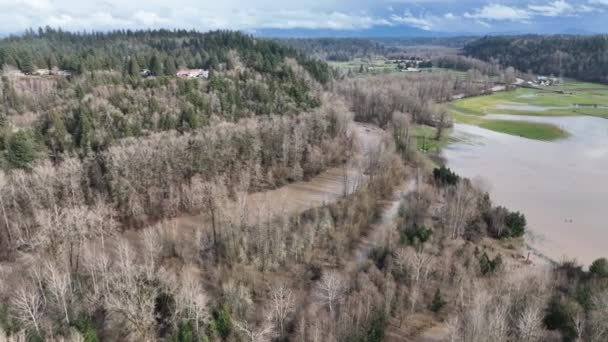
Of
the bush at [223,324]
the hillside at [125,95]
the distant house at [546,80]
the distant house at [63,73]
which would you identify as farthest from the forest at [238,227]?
the distant house at [546,80]

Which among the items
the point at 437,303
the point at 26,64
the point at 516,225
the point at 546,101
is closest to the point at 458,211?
the point at 516,225

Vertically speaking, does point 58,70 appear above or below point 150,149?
above

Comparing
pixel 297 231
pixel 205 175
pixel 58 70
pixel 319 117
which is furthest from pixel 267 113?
pixel 58 70

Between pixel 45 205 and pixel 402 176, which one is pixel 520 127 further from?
pixel 45 205

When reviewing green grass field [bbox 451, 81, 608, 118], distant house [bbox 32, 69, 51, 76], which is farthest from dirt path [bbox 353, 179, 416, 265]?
distant house [bbox 32, 69, 51, 76]

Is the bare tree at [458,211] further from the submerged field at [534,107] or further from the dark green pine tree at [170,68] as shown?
the dark green pine tree at [170,68]

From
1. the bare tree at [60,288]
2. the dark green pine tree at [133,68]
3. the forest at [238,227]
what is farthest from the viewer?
the dark green pine tree at [133,68]
